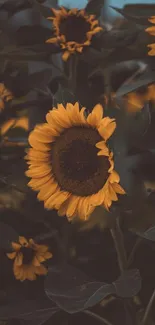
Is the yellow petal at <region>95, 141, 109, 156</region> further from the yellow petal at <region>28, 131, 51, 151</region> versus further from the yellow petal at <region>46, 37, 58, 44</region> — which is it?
the yellow petal at <region>46, 37, 58, 44</region>

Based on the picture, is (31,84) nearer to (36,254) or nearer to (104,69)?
(104,69)

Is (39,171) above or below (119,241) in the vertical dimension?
above

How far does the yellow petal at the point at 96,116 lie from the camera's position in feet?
2.44

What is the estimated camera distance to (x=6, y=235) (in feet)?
3.33

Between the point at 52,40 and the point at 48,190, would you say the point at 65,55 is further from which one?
the point at 48,190

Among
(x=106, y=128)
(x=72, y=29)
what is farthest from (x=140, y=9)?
(x=106, y=128)

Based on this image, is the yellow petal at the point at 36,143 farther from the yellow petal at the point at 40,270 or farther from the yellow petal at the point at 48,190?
the yellow petal at the point at 40,270

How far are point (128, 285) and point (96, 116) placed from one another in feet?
0.76

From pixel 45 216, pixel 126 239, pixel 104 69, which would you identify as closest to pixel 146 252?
pixel 126 239

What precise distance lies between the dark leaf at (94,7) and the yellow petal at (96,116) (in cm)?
41

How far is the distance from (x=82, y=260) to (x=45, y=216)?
0.33 feet

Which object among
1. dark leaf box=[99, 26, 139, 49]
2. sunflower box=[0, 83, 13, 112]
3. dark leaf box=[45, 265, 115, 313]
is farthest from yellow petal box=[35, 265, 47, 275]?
dark leaf box=[99, 26, 139, 49]

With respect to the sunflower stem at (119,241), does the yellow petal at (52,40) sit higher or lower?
higher

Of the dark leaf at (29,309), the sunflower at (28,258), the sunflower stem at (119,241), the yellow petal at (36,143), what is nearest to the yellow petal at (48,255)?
the sunflower at (28,258)
